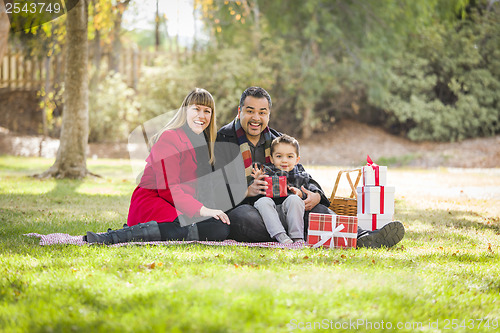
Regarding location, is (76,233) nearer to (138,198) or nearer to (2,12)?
(138,198)

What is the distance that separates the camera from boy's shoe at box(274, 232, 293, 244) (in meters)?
4.22

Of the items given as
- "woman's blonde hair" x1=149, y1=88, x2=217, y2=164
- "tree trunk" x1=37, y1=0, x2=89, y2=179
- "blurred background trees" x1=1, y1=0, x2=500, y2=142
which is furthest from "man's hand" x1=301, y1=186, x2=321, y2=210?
"blurred background trees" x1=1, y1=0, x2=500, y2=142

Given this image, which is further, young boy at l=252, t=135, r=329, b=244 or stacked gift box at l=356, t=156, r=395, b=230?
stacked gift box at l=356, t=156, r=395, b=230

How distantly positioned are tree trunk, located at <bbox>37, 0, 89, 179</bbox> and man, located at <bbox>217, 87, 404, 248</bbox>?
5.66 metres

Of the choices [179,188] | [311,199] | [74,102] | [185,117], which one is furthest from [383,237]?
[74,102]

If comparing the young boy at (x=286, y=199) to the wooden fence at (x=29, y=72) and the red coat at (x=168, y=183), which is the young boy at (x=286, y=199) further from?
the wooden fence at (x=29, y=72)

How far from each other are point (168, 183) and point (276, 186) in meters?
0.92

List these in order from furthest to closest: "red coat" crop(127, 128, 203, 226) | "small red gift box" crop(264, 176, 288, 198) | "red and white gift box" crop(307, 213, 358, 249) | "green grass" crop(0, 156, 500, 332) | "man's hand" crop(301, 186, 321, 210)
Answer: "man's hand" crop(301, 186, 321, 210)
"small red gift box" crop(264, 176, 288, 198)
"red coat" crop(127, 128, 203, 226)
"red and white gift box" crop(307, 213, 358, 249)
"green grass" crop(0, 156, 500, 332)

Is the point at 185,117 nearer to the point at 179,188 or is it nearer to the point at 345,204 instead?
the point at 179,188

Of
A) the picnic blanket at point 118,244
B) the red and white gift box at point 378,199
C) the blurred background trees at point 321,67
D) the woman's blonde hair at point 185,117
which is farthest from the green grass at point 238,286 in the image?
the blurred background trees at point 321,67

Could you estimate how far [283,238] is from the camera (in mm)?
4246

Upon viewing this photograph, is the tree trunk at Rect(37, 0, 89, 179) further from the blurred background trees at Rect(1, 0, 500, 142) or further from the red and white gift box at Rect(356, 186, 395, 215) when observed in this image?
the blurred background trees at Rect(1, 0, 500, 142)

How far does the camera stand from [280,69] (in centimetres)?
1883

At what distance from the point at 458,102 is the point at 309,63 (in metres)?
5.68
